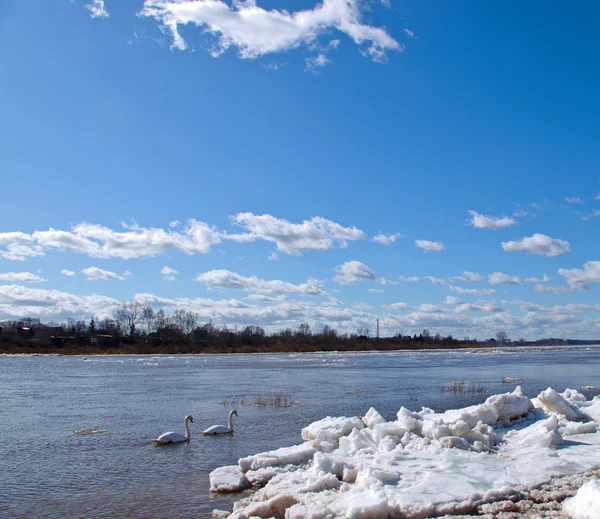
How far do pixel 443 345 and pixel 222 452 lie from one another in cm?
13700

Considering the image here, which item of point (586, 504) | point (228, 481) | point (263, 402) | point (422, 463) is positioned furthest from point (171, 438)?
point (586, 504)

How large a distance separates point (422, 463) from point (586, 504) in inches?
127

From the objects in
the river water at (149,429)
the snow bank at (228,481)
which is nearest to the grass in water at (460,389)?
the river water at (149,429)

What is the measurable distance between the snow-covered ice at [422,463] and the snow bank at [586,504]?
0.08 metres

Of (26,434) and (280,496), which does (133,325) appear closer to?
(26,434)

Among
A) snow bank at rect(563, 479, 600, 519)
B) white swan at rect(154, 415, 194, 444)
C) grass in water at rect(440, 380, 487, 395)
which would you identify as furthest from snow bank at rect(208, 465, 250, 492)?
grass in water at rect(440, 380, 487, 395)

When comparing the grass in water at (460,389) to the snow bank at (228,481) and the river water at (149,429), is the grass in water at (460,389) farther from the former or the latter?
the snow bank at (228,481)

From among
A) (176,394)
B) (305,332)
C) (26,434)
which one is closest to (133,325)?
(305,332)

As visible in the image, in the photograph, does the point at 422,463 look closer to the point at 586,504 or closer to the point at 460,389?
the point at 586,504

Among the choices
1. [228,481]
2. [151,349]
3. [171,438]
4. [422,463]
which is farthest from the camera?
[151,349]

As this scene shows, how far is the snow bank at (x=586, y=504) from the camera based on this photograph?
7238mm

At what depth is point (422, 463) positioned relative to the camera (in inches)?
404

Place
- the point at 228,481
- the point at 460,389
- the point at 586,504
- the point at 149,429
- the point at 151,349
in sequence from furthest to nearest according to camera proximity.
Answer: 1. the point at 151,349
2. the point at 460,389
3. the point at 149,429
4. the point at 228,481
5. the point at 586,504

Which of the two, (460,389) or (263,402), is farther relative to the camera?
(460,389)
